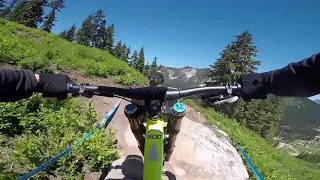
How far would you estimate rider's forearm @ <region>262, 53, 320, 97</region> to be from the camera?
2.04 metres

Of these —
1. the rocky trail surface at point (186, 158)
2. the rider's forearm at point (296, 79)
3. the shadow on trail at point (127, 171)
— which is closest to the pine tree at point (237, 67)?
the rocky trail surface at point (186, 158)

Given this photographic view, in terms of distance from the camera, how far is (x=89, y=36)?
→ 76.9 meters

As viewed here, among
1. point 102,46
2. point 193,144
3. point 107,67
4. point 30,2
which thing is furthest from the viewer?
point 102,46

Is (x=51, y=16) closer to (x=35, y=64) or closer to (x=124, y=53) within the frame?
(x=124, y=53)

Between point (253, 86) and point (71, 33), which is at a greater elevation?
point (71, 33)

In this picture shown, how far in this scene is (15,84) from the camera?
89.4 inches

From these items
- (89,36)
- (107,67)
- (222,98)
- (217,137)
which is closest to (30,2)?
(89,36)

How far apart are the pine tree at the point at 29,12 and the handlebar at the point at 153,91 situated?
58.7 m

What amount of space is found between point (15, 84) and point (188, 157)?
5.98 meters

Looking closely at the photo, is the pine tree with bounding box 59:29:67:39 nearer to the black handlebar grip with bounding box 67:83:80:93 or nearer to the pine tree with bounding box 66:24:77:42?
the pine tree with bounding box 66:24:77:42

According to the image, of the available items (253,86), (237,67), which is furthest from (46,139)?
(237,67)

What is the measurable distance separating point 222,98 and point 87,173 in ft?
10.9

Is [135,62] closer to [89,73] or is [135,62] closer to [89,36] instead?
[89,36]

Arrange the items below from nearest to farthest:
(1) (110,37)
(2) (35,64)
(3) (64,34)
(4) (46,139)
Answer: (4) (46,139) < (2) (35,64) < (1) (110,37) < (3) (64,34)
